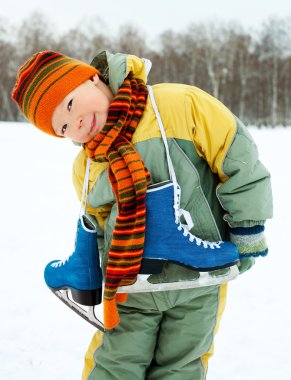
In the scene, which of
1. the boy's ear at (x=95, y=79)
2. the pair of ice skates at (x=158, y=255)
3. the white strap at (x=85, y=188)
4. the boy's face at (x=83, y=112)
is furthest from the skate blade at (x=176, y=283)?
the boy's ear at (x=95, y=79)

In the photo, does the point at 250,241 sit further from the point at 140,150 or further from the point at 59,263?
the point at 59,263

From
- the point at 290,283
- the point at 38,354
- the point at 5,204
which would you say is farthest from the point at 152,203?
the point at 5,204

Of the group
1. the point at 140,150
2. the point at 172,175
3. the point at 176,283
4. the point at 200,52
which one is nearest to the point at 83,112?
the point at 140,150

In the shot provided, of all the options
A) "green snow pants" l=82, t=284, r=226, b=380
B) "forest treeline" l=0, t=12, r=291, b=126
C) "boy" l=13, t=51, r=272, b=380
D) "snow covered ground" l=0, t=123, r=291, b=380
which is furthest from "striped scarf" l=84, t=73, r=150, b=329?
"forest treeline" l=0, t=12, r=291, b=126

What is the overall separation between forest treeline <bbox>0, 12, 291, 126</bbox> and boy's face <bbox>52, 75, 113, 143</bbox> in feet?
79.4

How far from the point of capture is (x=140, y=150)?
1.28 m

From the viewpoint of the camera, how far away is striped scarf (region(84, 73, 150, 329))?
1.21 metres

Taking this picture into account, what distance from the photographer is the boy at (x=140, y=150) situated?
123 centimetres

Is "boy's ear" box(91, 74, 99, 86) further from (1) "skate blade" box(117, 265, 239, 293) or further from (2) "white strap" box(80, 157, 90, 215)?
(1) "skate blade" box(117, 265, 239, 293)

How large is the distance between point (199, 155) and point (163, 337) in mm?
631

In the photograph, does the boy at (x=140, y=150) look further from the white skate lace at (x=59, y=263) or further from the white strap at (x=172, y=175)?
the white skate lace at (x=59, y=263)

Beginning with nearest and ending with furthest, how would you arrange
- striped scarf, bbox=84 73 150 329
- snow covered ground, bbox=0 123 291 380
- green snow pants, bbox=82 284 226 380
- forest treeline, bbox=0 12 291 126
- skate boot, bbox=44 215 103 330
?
striped scarf, bbox=84 73 150 329 → skate boot, bbox=44 215 103 330 → green snow pants, bbox=82 284 226 380 → snow covered ground, bbox=0 123 291 380 → forest treeline, bbox=0 12 291 126

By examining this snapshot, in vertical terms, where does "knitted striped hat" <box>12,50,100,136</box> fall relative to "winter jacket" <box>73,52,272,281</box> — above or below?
above

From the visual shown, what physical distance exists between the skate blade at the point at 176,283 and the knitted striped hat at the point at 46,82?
0.51 meters
